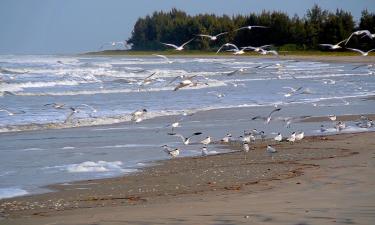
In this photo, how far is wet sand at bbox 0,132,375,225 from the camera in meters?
7.77

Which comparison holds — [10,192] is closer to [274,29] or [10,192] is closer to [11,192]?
[11,192]

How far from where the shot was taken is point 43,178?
11.0m

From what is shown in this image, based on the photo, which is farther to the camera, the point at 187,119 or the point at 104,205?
the point at 187,119

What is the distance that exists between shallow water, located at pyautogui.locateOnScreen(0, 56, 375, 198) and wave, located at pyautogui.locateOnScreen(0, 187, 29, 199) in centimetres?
5

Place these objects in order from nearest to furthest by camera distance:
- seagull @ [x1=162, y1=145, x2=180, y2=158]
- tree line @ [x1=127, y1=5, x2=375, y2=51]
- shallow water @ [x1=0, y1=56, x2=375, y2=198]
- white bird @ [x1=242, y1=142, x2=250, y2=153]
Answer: shallow water @ [x1=0, y1=56, x2=375, y2=198] → seagull @ [x1=162, y1=145, x2=180, y2=158] → white bird @ [x1=242, y1=142, x2=250, y2=153] → tree line @ [x1=127, y1=5, x2=375, y2=51]

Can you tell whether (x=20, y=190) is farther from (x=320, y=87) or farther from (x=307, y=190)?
(x=320, y=87)

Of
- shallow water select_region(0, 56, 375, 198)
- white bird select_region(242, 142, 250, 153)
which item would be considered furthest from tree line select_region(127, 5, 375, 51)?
white bird select_region(242, 142, 250, 153)

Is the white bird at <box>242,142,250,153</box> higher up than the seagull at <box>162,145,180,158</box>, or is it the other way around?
the seagull at <box>162,145,180,158</box>

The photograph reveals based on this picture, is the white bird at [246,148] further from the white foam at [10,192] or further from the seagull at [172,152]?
the white foam at [10,192]

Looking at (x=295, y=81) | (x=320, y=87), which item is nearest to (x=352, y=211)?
(x=320, y=87)

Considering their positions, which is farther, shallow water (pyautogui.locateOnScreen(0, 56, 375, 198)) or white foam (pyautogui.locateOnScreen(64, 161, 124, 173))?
shallow water (pyautogui.locateOnScreen(0, 56, 375, 198))

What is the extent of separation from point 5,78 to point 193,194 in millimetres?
26698

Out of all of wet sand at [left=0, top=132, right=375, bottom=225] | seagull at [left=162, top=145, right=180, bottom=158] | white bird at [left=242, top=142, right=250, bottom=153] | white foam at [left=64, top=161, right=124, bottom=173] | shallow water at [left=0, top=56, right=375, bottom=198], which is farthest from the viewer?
white bird at [left=242, top=142, right=250, bottom=153]

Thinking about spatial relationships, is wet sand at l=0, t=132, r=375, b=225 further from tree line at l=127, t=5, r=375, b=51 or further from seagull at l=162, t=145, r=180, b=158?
tree line at l=127, t=5, r=375, b=51
